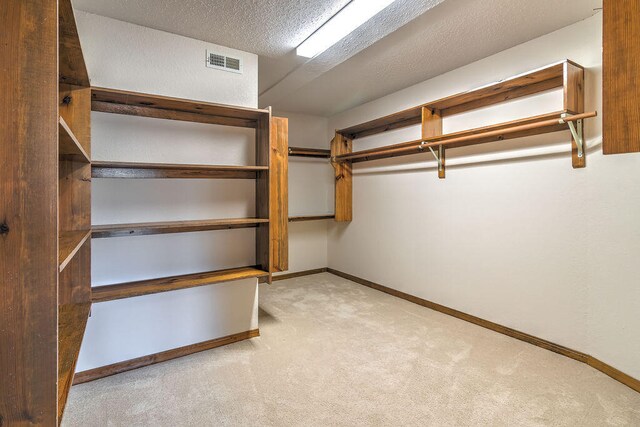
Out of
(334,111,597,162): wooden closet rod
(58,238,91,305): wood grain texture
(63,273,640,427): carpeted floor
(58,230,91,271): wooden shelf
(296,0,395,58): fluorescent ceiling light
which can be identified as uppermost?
(296,0,395,58): fluorescent ceiling light

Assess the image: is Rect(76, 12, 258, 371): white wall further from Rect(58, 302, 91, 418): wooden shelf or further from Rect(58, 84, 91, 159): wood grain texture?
Rect(58, 302, 91, 418): wooden shelf

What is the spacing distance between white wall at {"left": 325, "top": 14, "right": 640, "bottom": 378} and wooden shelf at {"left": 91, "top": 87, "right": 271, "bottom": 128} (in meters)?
2.02

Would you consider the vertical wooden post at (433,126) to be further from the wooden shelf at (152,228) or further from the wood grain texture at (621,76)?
the wood grain texture at (621,76)

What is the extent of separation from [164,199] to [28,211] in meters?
1.75

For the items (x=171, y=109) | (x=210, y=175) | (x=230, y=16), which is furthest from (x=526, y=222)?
(x=171, y=109)

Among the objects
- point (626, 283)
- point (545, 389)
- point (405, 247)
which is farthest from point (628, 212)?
point (405, 247)

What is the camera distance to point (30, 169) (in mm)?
869

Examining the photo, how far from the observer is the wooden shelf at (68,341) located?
107cm

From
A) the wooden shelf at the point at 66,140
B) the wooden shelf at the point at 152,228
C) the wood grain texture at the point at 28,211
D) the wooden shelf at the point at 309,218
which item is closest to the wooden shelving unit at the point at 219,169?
the wooden shelf at the point at 152,228

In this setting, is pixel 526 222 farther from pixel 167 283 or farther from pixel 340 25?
pixel 167 283

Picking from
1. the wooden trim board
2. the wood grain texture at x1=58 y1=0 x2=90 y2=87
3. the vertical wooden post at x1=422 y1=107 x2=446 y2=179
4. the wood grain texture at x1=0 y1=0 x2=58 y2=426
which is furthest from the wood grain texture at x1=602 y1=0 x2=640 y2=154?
the vertical wooden post at x1=422 y1=107 x2=446 y2=179

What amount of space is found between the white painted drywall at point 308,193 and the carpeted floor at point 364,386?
6.83ft

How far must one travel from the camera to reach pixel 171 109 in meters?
2.53

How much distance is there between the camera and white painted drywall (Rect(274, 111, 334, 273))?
4.96 meters
